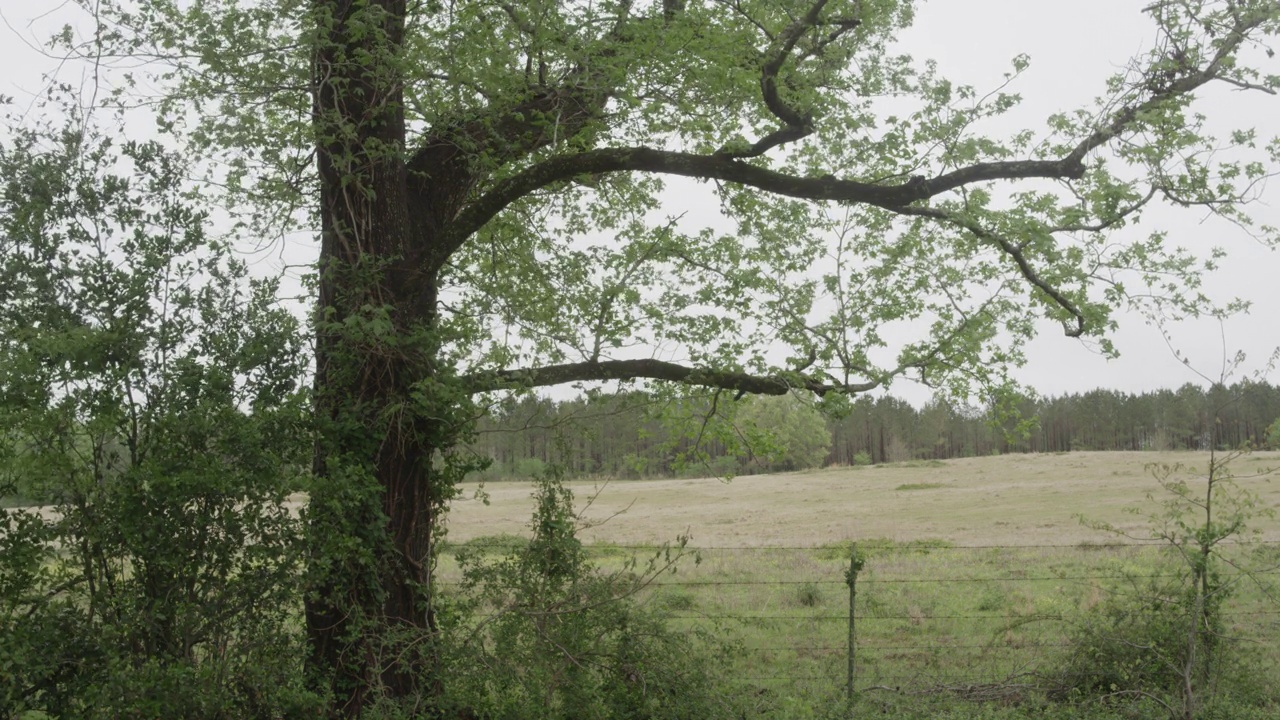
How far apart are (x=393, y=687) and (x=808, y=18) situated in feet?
22.9

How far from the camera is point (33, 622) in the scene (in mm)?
7031

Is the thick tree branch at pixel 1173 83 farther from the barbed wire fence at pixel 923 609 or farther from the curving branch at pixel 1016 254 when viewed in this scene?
the barbed wire fence at pixel 923 609

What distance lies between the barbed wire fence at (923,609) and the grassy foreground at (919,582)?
5 centimetres

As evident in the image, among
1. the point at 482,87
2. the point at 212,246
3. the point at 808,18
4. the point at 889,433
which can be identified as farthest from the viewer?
the point at 889,433

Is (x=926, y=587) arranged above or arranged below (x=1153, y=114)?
below

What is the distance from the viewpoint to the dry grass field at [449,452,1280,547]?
96.2 feet

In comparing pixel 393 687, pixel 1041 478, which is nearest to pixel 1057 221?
pixel 393 687

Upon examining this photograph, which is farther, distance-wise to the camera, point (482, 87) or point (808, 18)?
point (482, 87)

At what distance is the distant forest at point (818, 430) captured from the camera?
32.2 feet

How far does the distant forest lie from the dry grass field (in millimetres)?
2244

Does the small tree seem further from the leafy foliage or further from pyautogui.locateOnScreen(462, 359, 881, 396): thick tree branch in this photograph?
the leafy foliage

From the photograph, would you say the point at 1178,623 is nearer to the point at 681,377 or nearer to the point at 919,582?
the point at 681,377

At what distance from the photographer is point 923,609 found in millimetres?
16609

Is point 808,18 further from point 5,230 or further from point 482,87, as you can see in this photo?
point 5,230
